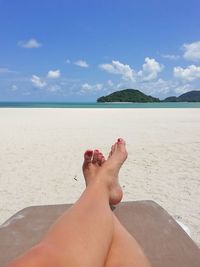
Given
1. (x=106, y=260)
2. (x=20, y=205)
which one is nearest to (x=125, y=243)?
(x=106, y=260)

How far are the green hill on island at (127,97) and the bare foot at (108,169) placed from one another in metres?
102

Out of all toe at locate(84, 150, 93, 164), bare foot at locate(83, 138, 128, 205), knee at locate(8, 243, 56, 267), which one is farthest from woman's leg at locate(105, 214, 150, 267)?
toe at locate(84, 150, 93, 164)

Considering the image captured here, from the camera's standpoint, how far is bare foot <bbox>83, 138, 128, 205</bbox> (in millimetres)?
1866

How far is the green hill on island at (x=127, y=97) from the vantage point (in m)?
104

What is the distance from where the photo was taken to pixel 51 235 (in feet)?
4.09

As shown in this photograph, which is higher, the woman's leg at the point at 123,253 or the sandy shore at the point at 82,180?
the woman's leg at the point at 123,253

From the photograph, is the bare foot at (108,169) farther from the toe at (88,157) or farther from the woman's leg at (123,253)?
the woman's leg at (123,253)

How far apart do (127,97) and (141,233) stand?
10546cm

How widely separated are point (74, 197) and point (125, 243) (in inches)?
103

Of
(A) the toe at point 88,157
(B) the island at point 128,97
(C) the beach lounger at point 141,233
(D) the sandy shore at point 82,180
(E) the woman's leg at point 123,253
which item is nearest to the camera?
(E) the woman's leg at point 123,253

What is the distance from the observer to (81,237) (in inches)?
49.6

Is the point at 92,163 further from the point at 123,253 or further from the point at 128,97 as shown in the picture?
the point at 128,97

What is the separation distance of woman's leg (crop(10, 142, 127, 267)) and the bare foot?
0.36 ft

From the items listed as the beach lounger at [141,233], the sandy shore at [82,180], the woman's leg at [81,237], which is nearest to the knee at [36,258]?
the woman's leg at [81,237]
